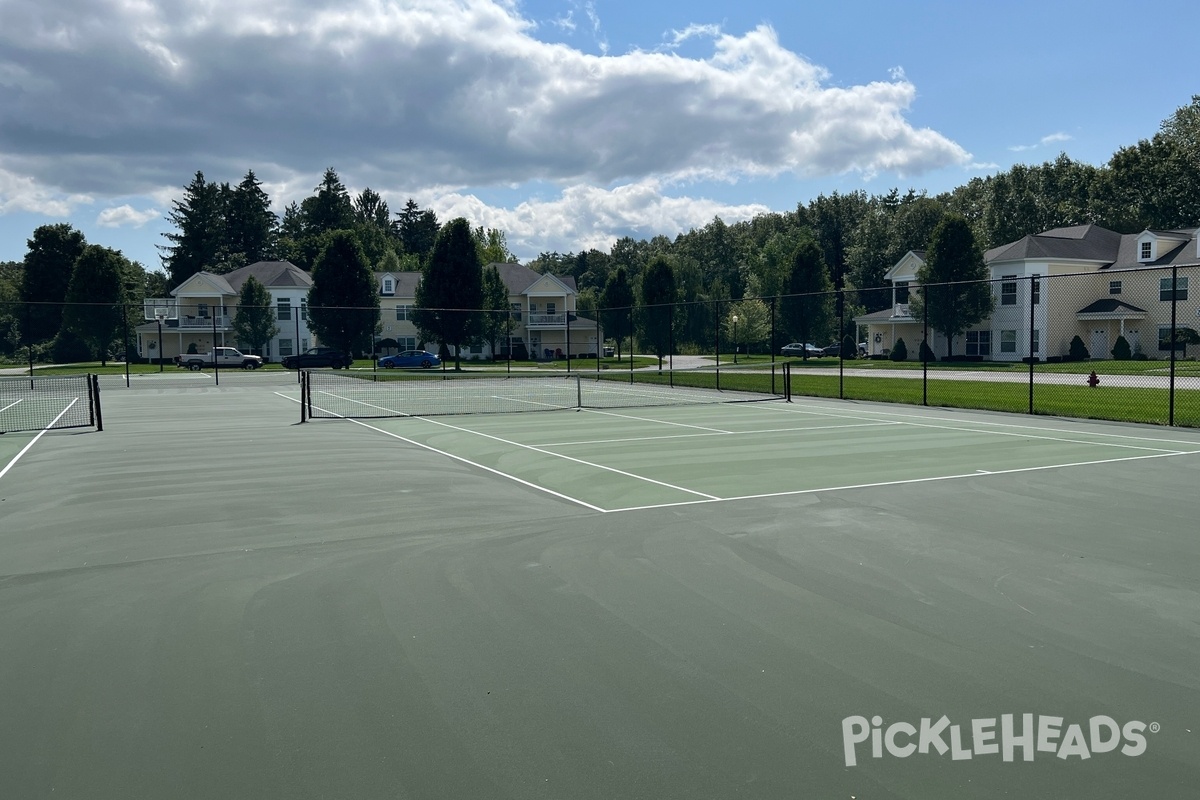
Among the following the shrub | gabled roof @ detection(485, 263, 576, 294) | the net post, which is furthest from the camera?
gabled roof @ detection(485, 263, 576, 294)

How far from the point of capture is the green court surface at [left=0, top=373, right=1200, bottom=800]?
12.0 feet

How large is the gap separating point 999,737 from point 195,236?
347ft

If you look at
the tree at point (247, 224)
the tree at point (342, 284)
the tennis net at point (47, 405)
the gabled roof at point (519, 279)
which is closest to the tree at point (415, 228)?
the tree at point (247, 224)

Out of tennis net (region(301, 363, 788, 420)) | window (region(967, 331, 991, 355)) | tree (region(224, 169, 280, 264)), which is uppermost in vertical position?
tree (region(224, 169, 280, 264))

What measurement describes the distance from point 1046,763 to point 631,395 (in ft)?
80.4

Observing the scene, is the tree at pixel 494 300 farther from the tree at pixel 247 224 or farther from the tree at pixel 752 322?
the tree at pixel 247 224

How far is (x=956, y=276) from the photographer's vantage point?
52.6 m

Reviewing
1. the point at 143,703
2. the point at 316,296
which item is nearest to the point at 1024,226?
the point at 316,296

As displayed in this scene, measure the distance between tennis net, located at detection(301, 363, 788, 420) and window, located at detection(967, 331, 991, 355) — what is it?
2453 cm

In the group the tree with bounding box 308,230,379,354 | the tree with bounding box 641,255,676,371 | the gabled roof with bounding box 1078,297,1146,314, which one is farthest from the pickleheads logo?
the tree with bounding box 641,255,676,371

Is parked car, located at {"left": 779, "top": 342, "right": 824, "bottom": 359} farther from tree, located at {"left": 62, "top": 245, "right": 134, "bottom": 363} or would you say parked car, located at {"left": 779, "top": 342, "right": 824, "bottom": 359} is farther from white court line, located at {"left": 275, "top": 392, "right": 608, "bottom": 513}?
white court line, located at {"left": 275, "top": 392, "right": 608, "bottom": 513}

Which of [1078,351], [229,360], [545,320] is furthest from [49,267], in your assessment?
[1078,351]

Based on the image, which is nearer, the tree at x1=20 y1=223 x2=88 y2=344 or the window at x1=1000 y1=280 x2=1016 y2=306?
the window at x1=1000 y1=280 x2=1016 y2=306

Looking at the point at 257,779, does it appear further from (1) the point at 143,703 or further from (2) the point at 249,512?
(2) the point at 249,512
